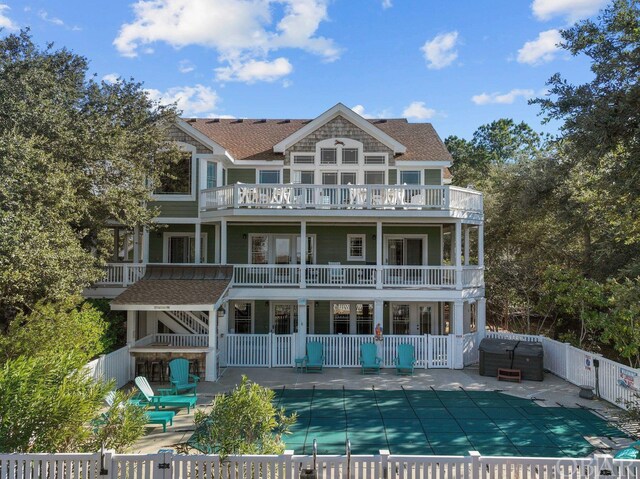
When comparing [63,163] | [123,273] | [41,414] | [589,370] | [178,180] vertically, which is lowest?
[589,370]

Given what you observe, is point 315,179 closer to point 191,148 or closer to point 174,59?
point 191,148

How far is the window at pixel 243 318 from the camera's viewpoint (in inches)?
751

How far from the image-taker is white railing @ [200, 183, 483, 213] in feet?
53.6

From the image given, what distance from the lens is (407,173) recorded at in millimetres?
19375

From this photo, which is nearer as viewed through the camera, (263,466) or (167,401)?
(263,466)

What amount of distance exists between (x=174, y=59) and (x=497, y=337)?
16.3m

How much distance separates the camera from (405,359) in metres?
14.9

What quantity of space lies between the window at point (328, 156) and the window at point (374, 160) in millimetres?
1353

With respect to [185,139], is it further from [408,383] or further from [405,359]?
[408,383]

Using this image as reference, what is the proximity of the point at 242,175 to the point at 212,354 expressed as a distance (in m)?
8.51

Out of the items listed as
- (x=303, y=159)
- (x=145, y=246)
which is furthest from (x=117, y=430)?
(x=303, y=159)

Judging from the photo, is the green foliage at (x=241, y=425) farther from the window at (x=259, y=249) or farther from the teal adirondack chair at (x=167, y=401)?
the window at (x=259, y=249)

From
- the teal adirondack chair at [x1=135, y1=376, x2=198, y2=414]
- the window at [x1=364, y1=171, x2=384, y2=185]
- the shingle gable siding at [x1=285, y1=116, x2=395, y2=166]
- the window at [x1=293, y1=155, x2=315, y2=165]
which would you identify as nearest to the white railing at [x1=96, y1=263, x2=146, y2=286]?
the teal adirondack chair at [x1=135, y1=376, x2=198, y2=414]

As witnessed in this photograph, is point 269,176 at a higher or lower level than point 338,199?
higher
